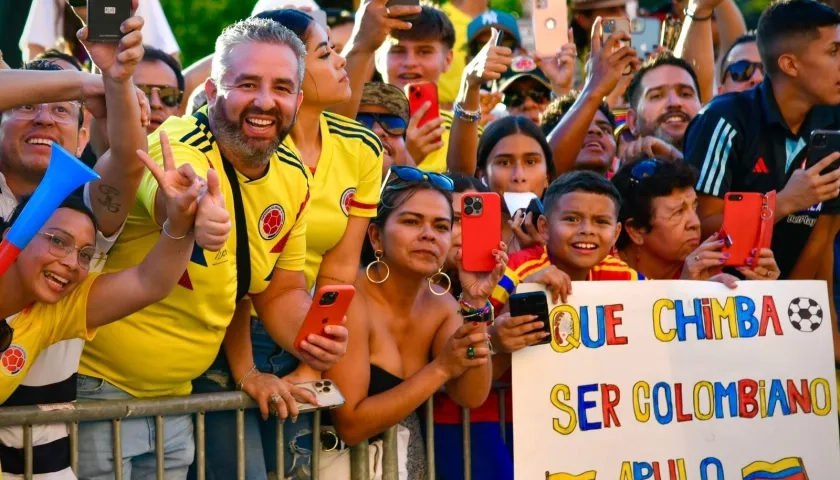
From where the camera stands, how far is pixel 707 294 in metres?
5.78

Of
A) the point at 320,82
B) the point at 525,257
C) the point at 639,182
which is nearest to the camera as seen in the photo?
the point at 320,82

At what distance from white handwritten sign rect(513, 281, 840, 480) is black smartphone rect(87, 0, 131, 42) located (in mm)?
1999

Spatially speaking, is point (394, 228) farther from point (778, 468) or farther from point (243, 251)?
point (778, 468)

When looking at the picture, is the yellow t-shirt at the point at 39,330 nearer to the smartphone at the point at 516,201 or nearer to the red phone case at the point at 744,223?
the smartphone at the point at 516,201

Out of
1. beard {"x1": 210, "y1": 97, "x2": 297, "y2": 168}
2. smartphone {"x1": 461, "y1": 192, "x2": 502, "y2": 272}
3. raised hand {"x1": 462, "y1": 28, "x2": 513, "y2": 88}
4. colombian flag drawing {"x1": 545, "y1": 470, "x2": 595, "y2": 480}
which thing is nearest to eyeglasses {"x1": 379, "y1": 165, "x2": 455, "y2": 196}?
smartphone {"x1": 461, "y1": 192, "x2": 502, "y2": 272}

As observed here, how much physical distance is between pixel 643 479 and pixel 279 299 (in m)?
1.79

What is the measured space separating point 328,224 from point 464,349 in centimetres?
76

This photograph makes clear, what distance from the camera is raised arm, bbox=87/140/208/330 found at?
4016 mm

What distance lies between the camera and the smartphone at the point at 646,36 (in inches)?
354

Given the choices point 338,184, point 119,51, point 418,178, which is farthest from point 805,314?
point 119,51

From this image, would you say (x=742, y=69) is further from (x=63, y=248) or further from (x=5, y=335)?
(x=5, y=335)

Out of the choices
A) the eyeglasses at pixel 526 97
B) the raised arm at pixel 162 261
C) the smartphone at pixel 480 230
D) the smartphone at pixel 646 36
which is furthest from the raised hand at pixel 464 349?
the smartphone at pixel 646 36

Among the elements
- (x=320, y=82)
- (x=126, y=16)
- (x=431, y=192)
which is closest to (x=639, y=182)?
(x=431, y=192)

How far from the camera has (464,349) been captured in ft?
16.0
